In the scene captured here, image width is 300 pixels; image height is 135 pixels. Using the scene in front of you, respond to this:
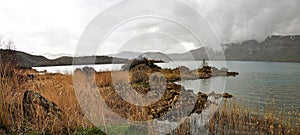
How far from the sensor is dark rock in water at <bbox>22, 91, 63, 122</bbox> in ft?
16.8

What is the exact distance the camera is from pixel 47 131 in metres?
4.85

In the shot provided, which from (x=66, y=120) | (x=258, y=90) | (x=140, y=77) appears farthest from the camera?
(x=258, y=90)

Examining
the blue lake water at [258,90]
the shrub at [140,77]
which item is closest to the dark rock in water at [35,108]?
the blue lake water at [258,90]

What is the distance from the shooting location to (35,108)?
5156 mm

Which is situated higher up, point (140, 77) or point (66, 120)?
point (140, 77)

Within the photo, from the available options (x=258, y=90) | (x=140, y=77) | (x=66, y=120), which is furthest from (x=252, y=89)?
(x=66, y=120)

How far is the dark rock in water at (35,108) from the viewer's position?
16.8 feet

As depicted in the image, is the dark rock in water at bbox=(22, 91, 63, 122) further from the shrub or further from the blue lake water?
the shrub

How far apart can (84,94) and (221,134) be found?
351cm

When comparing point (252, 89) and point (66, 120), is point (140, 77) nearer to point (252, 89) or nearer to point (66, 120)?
point (252, 89)

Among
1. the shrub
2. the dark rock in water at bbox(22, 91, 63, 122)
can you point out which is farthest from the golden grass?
the shrub

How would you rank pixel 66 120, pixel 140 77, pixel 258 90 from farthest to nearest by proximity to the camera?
1. pixel 258 90
2. pixel 140 77
3. pixel 66 120

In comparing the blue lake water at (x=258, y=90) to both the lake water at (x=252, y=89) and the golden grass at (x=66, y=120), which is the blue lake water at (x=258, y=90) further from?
the golden grass at (x=66, y=120)

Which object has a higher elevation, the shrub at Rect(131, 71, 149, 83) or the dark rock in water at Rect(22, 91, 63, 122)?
the shrub at Rect(131, 71, 149, 83)
